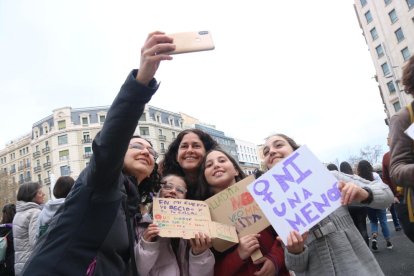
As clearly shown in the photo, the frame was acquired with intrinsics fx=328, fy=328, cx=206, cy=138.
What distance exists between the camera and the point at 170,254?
84.5 inches

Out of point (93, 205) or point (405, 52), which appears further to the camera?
point (405, 52)

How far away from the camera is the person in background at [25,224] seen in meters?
4.48

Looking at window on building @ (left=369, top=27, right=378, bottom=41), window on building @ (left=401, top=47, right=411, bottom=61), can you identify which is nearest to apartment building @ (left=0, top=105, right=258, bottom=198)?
window on building @ (left=369, top=27, right=378, bottom=41)

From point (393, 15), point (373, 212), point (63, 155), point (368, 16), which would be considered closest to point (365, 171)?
point (373, 212)

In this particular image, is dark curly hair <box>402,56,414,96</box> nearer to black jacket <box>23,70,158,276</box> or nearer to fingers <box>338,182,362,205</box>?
fingers <box>338,182,362,205</box>

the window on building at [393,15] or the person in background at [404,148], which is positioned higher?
the window on building at [393,15]

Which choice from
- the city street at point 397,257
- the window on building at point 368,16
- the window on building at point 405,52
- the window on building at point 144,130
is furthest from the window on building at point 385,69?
the city street at point 397,257

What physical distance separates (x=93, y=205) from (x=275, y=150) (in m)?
1.53

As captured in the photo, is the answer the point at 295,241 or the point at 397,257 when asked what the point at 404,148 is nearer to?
the point at 295,241

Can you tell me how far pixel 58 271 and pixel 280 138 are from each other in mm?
1834

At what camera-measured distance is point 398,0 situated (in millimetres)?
36188

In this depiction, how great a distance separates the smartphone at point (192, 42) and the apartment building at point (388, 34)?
37.2 m

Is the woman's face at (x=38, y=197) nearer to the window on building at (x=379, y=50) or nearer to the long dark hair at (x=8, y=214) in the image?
the long dark hair at (x=8, y=214)

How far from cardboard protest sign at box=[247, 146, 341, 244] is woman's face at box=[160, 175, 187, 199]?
635 millimetres
